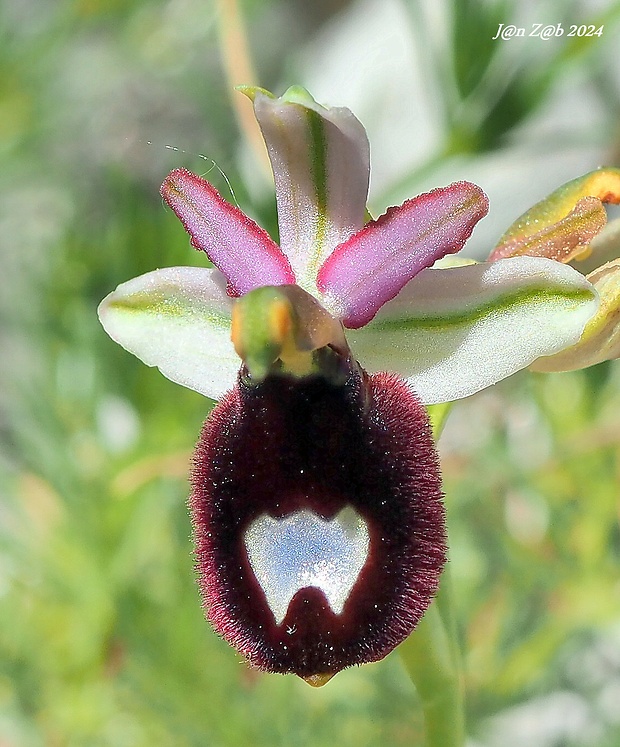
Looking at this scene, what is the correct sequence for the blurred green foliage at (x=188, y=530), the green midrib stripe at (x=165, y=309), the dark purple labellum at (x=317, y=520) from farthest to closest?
the blurred green foliage at (x=188, y=530) < the green midrib stripe at (x=165, y=309) < the dark purple labellum at (x=317, y=520)

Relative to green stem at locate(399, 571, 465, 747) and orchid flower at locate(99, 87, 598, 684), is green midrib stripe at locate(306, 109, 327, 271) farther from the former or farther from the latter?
green stem at locate(399, 571, 465, 747)

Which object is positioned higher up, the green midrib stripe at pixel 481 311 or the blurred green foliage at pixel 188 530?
the blurred green foliage at pixel 188 530

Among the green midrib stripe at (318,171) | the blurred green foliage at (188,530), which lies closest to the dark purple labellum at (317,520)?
the green midrib stripe at (318,171)

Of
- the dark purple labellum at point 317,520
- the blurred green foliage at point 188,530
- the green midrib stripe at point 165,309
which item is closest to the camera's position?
the dark purple labellum at point 317,520

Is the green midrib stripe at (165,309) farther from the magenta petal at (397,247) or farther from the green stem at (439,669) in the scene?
the green stem at (439,669)

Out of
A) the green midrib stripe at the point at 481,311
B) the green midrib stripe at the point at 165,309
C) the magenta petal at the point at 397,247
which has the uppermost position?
the green midrib stripe at the point at 165,309

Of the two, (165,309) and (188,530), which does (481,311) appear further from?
(188,530)

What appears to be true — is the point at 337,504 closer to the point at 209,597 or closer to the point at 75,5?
the point at 209,597

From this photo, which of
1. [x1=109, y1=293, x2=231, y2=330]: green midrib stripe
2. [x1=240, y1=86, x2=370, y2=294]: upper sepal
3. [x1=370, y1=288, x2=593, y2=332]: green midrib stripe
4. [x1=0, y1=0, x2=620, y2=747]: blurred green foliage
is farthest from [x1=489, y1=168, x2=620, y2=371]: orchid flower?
[x1=0, y1=0, x2=620, y2=747]: blurred green foliage
